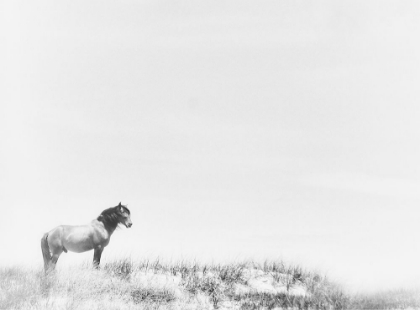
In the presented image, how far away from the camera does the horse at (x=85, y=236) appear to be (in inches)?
865

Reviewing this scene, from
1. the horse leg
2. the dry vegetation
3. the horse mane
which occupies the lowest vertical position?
the dry vegetation

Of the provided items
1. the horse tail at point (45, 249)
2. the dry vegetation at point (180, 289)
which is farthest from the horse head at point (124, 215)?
the horse tail at point (45, 249)

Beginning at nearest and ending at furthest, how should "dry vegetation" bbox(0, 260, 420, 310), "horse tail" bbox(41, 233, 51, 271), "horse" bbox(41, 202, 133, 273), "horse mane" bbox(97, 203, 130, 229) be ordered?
1. "dry vegetation" bbox(0, 260, 420, 310)
2. "horse" bbox(41, 202, 133, 273)
3. "horse tail" bbox(41, 233, 51, 271)
4. "horse mane" bbox(97, 203, 130, 229)

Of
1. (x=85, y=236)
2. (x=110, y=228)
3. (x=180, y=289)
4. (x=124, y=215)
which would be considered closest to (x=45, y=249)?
(x=85, y=236)

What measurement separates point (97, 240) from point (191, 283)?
306 cm

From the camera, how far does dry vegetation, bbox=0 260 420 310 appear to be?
2095 centimetres

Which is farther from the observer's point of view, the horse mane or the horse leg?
the horse mane

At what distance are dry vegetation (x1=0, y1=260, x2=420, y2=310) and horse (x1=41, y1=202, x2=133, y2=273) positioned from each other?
0.53m

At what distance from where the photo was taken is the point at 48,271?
21812 mm

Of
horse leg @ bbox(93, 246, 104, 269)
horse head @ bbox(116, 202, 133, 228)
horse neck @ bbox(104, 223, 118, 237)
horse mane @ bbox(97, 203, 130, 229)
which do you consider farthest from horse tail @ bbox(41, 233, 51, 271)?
horse head @ bbox(116, 202, 133, 228)

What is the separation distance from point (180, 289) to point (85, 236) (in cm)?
314

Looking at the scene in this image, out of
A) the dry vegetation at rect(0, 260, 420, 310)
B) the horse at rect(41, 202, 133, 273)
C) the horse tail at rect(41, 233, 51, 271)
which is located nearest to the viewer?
the dry vegetation at rect(0, 260, 420, 310)

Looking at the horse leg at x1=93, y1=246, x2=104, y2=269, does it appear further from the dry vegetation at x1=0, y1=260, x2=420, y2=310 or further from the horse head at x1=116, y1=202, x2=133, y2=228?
the horse head at x1=116, y1=202, x2=133, y2=228

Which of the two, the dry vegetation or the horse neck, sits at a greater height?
the horse neck
